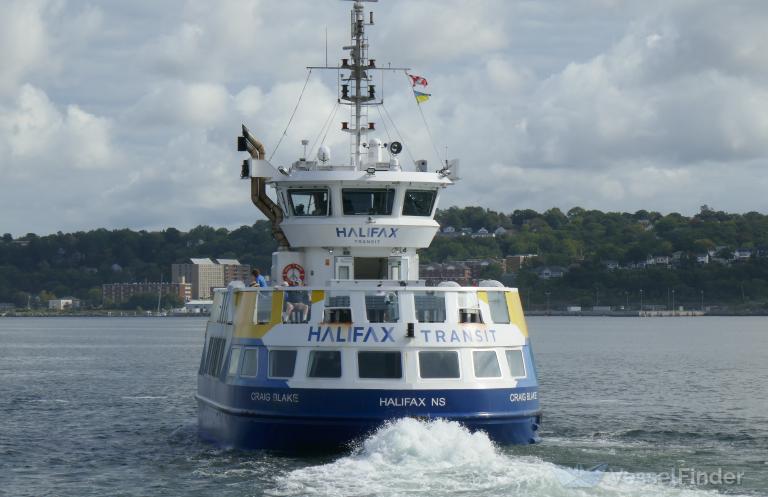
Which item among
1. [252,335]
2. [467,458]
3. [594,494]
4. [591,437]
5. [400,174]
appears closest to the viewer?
[594,494]

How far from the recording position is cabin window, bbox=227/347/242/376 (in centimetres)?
2881

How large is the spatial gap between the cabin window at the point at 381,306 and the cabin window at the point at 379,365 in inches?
32.8

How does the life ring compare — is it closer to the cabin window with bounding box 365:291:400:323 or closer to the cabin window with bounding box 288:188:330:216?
the cabin window with bounding box 288:188:330:216

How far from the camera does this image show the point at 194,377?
61.1 meters

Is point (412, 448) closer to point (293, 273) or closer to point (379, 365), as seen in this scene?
point (379, 365)

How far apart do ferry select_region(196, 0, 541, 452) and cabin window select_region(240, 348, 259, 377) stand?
26mm

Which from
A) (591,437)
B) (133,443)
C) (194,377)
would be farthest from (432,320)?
(194,377)

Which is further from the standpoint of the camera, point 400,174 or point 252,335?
point 400,174

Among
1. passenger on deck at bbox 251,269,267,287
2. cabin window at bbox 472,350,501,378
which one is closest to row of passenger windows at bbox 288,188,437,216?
passenger on deck at bbox 251,269,267,287

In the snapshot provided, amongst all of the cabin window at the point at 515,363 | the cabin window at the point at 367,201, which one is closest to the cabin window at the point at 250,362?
the cabin window at the point at 367,201

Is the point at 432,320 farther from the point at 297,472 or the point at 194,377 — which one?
the point at 194,377

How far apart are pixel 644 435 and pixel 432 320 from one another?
34.7ft

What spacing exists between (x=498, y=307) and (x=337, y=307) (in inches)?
142

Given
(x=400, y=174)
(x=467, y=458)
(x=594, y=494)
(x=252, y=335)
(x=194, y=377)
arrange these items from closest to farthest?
(x=594, y=494), (x=467, y=458), (x=252, y=335), (x=400, y=174), (x=194, y=377)
